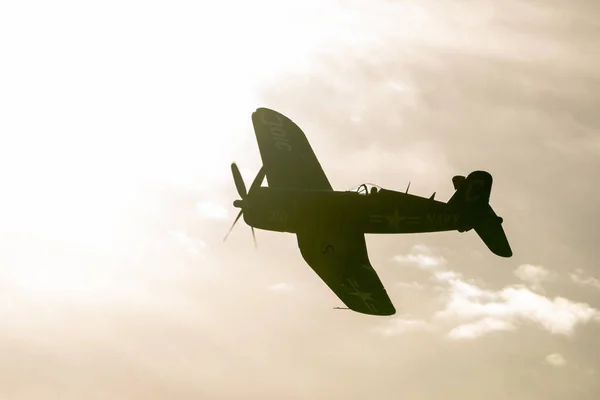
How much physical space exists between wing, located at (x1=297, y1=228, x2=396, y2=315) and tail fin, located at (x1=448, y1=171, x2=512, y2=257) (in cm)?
513

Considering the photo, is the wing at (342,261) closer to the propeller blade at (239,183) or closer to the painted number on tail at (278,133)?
the propeller blade at (239,183)

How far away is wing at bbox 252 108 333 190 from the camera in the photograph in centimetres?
3444

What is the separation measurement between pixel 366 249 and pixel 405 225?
6.77ft

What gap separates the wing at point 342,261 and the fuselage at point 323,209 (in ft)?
1.45

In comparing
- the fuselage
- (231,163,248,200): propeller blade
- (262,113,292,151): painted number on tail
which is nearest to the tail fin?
the fuselage

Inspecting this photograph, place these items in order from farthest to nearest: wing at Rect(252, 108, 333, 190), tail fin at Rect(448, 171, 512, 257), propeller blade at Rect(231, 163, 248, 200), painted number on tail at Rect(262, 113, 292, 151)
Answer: painted number on tail at Rect(262, 113, 292, 151) < tail fin at Rect(448, 171, 512, 257) < wing at Rect(252, 108, 333, 190) < propeller blade at Rect(231, 163, 248, 200)

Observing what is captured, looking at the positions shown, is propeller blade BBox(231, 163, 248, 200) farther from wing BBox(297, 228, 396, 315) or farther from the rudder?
the rudder

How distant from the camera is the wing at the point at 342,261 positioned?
30969 mm

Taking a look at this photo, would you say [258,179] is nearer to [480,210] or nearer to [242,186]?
[242,186]

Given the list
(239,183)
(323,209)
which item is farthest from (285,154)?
(323,209)

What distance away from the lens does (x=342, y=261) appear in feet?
Result: 105

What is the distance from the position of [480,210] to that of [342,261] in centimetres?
698

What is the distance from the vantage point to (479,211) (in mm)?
34844

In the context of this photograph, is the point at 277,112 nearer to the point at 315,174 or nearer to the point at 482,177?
the point at 315,174
